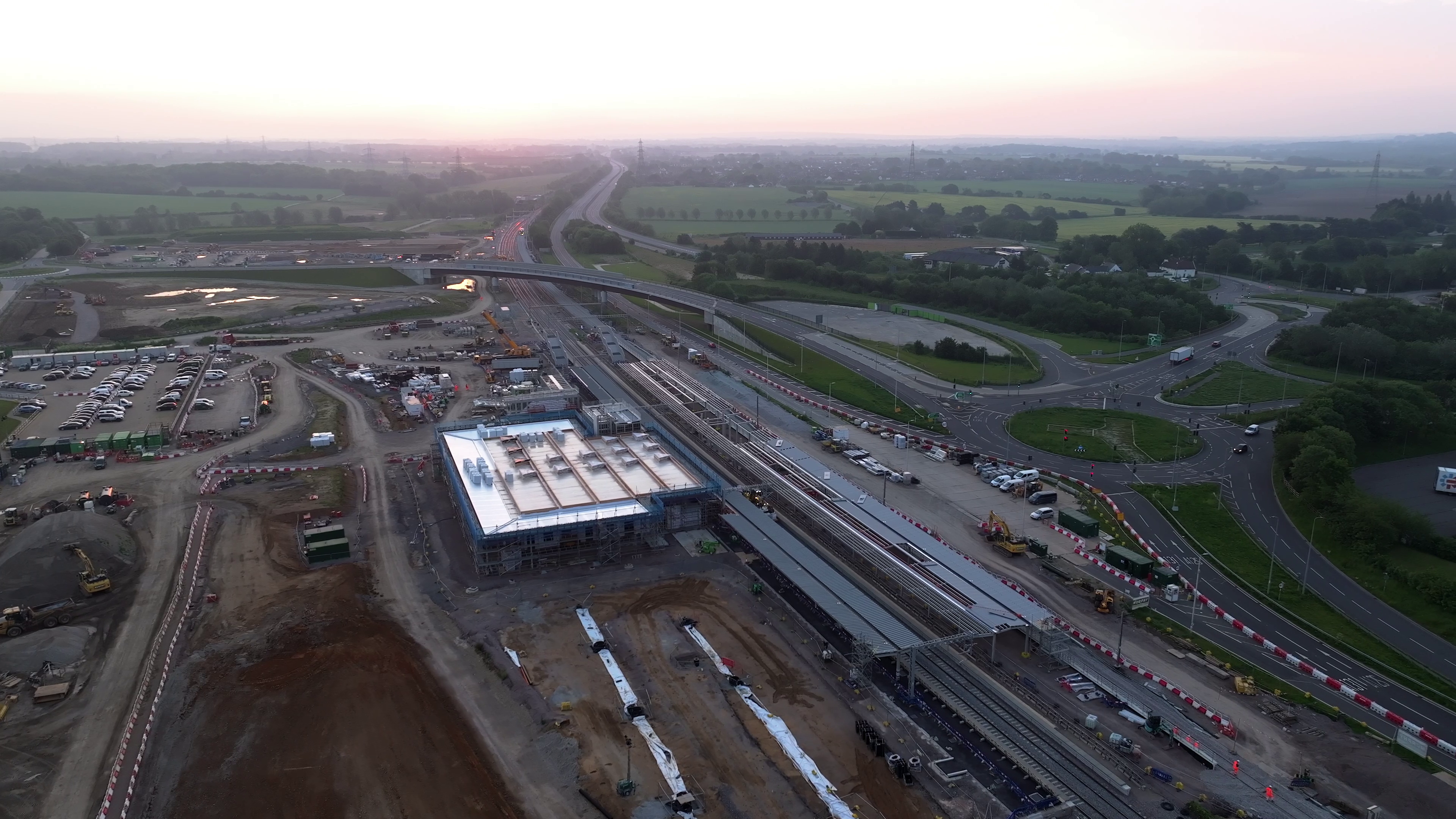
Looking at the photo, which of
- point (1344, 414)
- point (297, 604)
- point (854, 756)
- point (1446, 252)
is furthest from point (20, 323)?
point (1446, 252)

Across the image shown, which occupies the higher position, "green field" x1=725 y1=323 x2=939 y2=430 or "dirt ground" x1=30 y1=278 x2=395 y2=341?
"dirt ground" x1=30 y1=278 x2=395 y2=341

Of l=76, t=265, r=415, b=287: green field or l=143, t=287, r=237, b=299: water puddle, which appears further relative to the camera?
l=76, t=265, r=415, b=287: green field

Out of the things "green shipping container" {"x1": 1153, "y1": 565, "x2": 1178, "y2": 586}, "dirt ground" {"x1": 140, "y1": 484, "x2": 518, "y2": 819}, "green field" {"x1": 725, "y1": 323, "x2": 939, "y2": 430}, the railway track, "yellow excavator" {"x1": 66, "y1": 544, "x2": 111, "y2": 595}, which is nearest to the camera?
"dirt ground" {"x1": 140, "y1": 484, "x2": 518, "y2": 819}

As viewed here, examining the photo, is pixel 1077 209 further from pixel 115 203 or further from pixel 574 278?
pixel 115 203

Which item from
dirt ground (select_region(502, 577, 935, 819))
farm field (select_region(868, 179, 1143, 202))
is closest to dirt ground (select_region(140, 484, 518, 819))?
dirt ground (select_region(502, 577, 935, 819))

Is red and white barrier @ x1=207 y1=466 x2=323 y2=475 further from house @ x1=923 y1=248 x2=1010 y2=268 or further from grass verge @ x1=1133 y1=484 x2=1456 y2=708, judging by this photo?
house @ x1=923 y1=248 x2=1010 y2=268

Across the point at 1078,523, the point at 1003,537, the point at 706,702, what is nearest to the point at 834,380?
the point at 1003,537

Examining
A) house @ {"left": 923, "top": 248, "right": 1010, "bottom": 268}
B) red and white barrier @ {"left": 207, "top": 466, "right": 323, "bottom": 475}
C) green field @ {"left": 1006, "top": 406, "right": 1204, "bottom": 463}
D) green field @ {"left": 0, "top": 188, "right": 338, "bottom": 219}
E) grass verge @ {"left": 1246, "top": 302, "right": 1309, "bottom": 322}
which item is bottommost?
red and white barrier @ {"left": 207, "top": 466, "right": 323, "bottom": 475}
